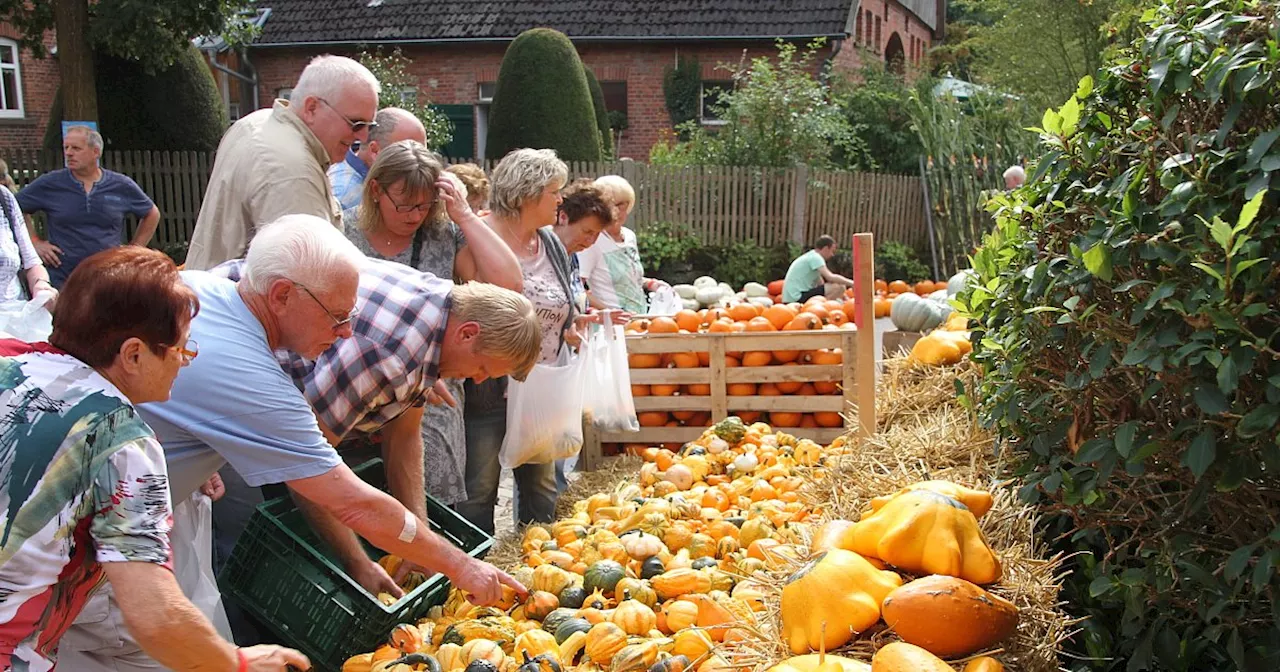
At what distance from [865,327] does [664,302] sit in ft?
12.9

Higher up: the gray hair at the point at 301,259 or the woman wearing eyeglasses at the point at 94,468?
the gray hair at the point at 301,259

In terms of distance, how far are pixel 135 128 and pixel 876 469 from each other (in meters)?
14.6

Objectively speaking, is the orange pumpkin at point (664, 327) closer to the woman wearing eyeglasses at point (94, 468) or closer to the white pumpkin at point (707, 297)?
the white pumpkin at point (707, 297)

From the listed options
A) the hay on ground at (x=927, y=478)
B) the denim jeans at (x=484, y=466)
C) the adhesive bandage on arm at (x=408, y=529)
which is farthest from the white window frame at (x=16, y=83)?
the adhesive bandage on arm at (x=408, y=529)

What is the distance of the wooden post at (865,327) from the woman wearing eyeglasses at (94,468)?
2.12 meters

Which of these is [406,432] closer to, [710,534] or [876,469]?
[710,534]

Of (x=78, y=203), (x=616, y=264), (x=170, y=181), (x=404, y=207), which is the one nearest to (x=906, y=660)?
(x=404, y=207)

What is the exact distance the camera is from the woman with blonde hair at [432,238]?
3570 millimetres

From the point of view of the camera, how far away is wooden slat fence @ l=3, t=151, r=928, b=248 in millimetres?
14156

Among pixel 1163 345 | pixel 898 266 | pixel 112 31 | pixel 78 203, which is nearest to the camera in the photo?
pixel 1163 345

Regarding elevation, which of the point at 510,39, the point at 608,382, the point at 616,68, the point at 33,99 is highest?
the point at 510,39

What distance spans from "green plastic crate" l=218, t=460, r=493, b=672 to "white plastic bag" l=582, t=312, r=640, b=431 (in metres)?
2.21

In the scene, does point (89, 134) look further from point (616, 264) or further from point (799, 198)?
point (799, 198)

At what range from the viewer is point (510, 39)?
70.6ft
